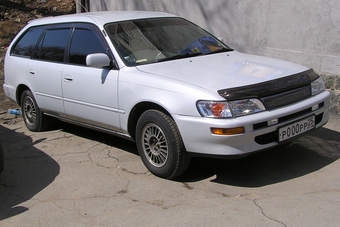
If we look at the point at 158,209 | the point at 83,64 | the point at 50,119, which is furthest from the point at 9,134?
the point at 158,209

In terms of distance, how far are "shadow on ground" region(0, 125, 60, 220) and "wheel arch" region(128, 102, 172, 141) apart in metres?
1.02

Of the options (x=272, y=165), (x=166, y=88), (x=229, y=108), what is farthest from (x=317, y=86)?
(x=166, y=88)

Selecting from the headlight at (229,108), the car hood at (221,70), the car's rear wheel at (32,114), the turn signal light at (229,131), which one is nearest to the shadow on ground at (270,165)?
the turn signal light at (229,131)

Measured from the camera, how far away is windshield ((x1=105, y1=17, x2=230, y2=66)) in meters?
5.11

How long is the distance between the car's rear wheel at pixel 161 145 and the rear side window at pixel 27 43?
2691 mm

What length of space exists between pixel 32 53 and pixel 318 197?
4434 millimetres

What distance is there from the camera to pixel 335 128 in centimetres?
605

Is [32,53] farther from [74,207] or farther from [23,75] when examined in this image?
[74,207]

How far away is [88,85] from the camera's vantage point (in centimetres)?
529

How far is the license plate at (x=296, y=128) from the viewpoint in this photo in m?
4.30

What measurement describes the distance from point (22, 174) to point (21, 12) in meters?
8.50

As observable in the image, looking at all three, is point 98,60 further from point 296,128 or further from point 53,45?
point 296,128

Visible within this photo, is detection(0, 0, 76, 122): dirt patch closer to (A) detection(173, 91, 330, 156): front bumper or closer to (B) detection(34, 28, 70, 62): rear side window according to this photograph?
(B) detection(34, 28, 70, 62): rear side window

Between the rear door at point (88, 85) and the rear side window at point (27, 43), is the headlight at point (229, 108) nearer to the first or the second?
the rear door at point (88, 85)
